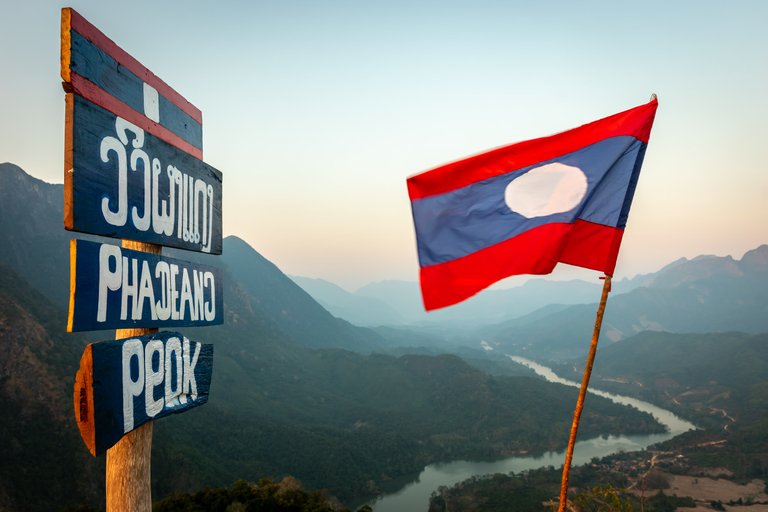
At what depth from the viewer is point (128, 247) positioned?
3447mm

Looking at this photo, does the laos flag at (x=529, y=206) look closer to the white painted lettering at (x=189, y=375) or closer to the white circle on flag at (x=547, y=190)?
the white circle on flag at (x=547, y=190)

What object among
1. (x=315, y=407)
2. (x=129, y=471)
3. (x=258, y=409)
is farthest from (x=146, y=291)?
(x=315, y=407)

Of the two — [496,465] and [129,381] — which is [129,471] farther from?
[496,465]

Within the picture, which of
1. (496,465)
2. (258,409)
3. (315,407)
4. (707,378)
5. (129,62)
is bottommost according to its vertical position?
(496,465)

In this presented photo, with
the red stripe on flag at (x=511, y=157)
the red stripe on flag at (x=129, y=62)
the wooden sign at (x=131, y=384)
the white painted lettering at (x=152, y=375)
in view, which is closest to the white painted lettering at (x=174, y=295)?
the wooden sign at (x=131, y=384)

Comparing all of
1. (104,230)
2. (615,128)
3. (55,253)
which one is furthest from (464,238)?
(55,253)

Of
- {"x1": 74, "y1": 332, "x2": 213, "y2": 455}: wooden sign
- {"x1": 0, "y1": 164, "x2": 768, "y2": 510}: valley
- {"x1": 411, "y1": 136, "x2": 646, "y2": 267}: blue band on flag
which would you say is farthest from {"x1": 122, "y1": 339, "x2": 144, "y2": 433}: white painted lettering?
{"x1": 0, "y1": 164, "x2": 768, "y2": 510}: valley

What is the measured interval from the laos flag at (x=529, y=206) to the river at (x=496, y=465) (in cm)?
8602

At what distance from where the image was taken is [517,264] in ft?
15.9

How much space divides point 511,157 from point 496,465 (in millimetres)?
112793

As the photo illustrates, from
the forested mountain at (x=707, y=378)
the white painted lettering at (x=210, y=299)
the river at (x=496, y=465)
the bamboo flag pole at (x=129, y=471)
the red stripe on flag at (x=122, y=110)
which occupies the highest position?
the red stripe on flag at (x=122, y=110)

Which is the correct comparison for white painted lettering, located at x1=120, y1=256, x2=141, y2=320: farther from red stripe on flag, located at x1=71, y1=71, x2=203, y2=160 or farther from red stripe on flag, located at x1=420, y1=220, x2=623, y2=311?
red stripe on flag, located at x1=420, y1=220, x2=623, y2=311

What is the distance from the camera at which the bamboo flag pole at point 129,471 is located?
3227 mm

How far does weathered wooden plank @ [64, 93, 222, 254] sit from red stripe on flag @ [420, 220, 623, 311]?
2449 mm
